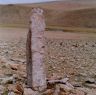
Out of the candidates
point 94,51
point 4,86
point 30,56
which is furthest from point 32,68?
point 94,51

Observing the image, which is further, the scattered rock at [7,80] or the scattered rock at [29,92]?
the scattered rock at [7,80]

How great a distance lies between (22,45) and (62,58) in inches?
12.7

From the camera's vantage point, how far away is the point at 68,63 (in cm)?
287

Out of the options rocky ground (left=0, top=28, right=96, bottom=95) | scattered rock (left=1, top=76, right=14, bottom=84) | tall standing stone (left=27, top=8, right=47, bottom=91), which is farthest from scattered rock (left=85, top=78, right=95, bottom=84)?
scattered rock (left=1, top=76, right=14, bottom=84)

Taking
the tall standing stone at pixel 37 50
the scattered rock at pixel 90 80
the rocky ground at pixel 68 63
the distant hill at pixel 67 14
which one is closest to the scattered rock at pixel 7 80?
the rocky ground at pixel 68 63

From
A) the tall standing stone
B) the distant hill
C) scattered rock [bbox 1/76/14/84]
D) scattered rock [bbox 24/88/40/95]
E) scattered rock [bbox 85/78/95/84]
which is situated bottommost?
scattered rock [bbox 24/88/40/95]

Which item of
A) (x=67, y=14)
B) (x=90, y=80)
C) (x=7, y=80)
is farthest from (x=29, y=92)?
(x=67, y=14)

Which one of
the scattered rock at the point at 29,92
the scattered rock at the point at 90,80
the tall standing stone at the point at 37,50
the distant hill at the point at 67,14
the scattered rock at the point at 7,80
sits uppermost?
the distant hill at the point at 67,14

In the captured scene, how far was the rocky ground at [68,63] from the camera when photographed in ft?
9.27

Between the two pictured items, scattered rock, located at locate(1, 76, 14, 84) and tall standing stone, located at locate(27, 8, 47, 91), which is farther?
scattered rock, located at locate(1, 76, 14, 84)

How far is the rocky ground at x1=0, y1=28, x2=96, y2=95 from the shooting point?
2.82m

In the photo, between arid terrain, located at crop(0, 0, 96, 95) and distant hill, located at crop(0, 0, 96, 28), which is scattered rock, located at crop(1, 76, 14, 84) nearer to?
arid terrain, located at crop(0, 0, 96, 95)

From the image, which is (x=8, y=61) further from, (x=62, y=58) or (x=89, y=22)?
(x=89, y=22)

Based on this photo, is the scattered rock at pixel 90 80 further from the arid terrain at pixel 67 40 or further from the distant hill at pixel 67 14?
the distant hill at pixel 67 14
